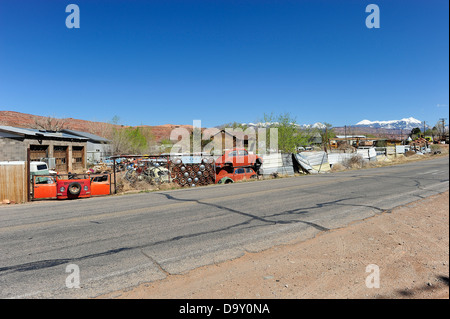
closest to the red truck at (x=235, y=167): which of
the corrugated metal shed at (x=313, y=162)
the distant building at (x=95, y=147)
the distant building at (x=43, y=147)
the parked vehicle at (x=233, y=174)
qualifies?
the parked vehicle at (x=233, y=174)

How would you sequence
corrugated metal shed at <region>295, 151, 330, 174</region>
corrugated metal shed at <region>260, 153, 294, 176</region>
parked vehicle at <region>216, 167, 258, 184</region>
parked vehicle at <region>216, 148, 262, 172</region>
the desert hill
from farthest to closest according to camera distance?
the desert hill → corrugated metal shed at <region>295, 151, 330, 174</region> → corrugated metal shed at <region>260, 153, 294, 176</region> → parked vehicle at <region>216, 148, 262, 172</region> → parked vehicle at <region>216, 167, 258, 184</region>

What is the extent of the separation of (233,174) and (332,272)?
47.5 ft

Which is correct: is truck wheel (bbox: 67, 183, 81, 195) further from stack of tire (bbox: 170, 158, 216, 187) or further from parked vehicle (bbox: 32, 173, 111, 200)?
stack of tire (bbox: 170, 158, 216, 187)

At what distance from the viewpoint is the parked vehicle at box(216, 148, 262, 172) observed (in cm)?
1872

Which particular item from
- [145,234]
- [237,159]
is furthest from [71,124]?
[145,234]

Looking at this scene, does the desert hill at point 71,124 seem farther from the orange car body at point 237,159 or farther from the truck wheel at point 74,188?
the orange car body at point 237,159

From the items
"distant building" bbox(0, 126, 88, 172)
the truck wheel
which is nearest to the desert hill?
"distant building" bbox(0, 126, 88, 172)

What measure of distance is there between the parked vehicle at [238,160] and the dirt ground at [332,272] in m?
12.9

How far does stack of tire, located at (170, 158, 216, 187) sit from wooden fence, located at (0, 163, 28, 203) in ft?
24.3

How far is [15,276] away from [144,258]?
1987mm

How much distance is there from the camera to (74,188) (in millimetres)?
12656

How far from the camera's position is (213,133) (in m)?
63.1

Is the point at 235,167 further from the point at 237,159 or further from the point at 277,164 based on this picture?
the point at 277,164

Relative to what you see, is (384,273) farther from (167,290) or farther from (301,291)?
(167,290)
